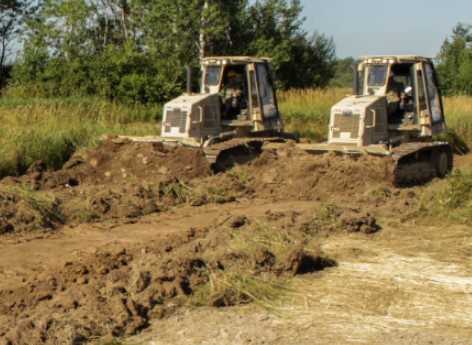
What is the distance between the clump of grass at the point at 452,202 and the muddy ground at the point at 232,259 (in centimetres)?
37

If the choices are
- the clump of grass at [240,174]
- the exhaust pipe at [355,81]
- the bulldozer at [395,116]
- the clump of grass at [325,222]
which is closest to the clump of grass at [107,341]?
the clump of grass at [325,222]

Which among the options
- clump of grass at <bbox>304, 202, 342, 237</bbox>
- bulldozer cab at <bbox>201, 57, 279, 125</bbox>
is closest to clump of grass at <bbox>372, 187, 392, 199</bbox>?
clump of grass at <bbox>304, 202, 342, 237</bbox>

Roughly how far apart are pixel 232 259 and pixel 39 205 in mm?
4010

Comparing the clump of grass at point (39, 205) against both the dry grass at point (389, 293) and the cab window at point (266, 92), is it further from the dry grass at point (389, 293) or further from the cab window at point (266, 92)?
the cab window at point (266, 92)

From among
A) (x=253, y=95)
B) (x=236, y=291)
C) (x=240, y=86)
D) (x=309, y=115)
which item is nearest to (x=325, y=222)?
(x=236, y=291)

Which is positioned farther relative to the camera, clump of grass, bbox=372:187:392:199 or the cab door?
the cab door

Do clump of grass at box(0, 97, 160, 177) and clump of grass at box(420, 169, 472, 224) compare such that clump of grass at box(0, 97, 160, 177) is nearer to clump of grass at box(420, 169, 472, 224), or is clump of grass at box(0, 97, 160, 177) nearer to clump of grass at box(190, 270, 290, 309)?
clump of grass at box(420, 169, 472, 224)

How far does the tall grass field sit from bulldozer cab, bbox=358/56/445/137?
592cm

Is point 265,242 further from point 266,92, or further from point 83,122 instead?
point 83,122

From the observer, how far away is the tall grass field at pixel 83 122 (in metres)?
16.6

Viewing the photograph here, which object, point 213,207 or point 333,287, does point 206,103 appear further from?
point 333,287

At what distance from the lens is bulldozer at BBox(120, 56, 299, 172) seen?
624 inches

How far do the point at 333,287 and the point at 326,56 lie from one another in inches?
1379

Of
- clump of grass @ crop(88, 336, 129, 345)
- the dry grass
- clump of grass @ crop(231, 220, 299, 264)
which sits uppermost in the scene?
clump of grass @ crop(231, 220, 299, 264)
